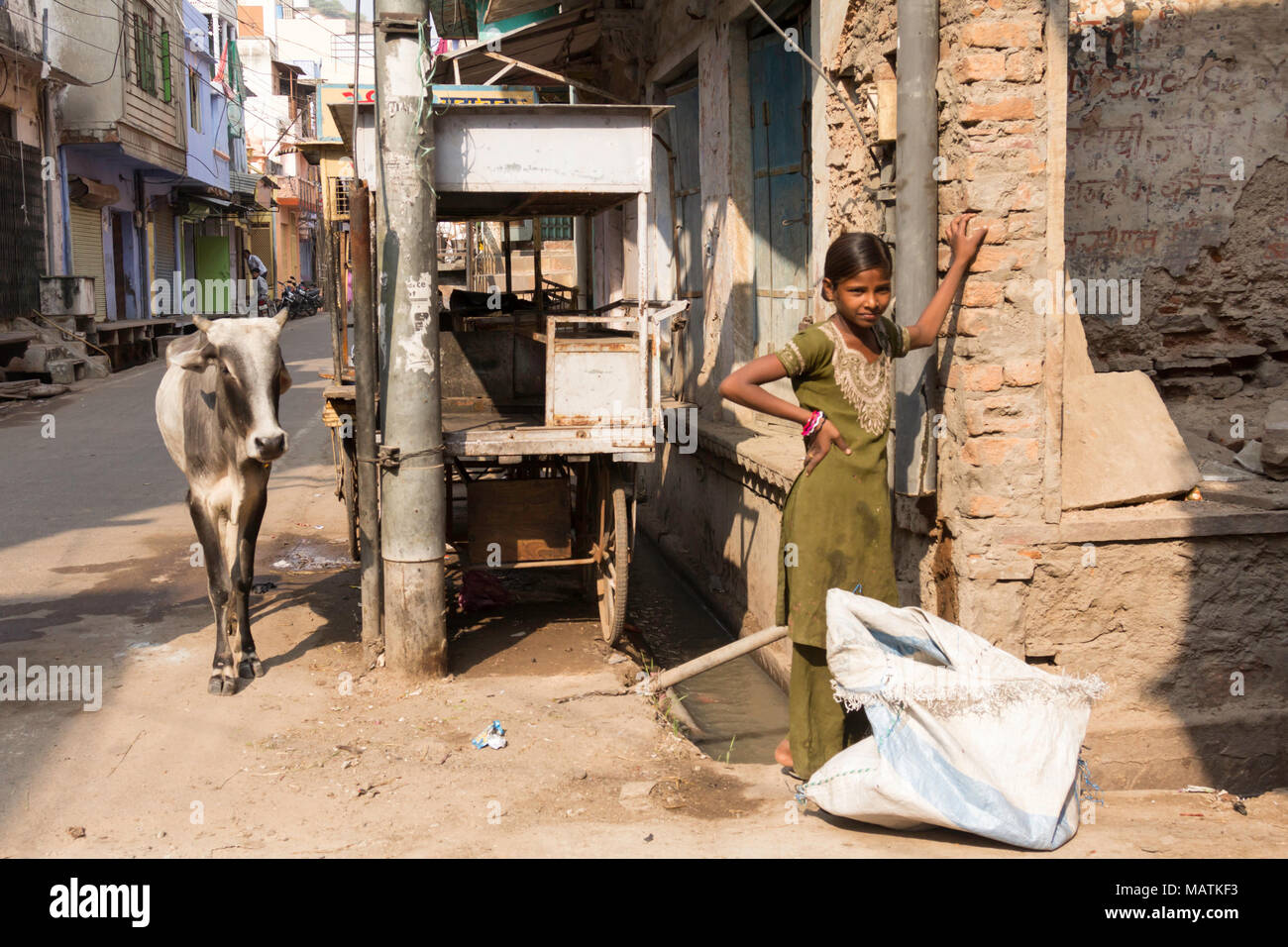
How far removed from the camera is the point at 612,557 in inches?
245

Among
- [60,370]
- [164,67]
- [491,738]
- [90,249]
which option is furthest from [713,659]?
[164,67]

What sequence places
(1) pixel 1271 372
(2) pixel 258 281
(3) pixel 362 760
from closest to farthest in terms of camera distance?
(3) pixel 362 760 → (1) pixel 1271 372 → (2) pixel 258 281

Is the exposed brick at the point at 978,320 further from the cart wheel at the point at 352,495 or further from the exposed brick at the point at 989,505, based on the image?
the cart wheel at the point at 352,495

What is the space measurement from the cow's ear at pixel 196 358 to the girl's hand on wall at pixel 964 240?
3.13 m

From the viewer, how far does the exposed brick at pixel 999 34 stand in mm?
4215

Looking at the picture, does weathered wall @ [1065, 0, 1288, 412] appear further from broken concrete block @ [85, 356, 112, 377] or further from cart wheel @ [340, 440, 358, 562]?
broken concrete block @ [85, 356, 112, 377]

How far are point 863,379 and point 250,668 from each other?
3234 millimetres

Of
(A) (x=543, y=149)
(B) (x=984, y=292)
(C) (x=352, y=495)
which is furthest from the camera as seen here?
(C) (x=352, y=495)

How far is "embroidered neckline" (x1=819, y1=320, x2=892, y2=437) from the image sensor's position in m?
3.79

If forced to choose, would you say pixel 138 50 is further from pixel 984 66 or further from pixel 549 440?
pixel 984 66

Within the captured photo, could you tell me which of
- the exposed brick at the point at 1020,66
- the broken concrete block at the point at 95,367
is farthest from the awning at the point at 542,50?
the broken concrete block at the point at 95,367

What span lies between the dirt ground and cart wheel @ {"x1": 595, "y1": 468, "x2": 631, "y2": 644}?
0.18 m

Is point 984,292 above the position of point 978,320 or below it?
above

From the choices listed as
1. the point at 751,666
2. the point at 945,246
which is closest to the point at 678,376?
the point at 751,666
